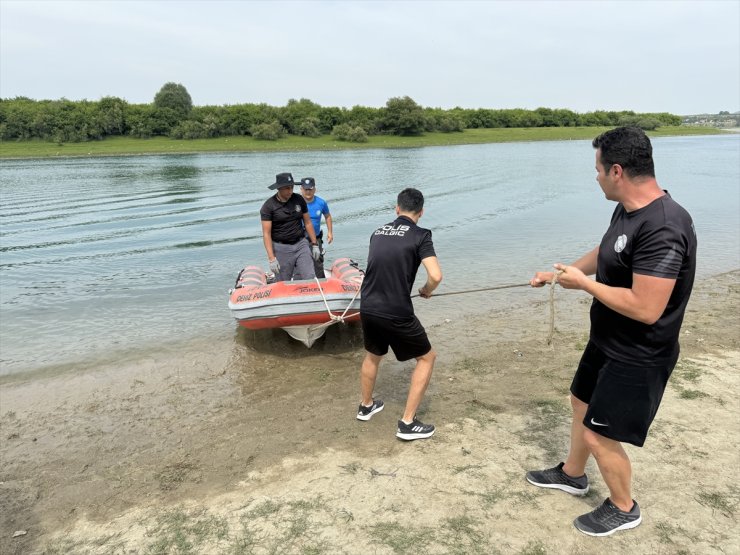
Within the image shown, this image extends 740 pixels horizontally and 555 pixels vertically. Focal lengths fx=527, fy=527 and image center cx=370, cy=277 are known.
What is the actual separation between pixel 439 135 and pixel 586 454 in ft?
260

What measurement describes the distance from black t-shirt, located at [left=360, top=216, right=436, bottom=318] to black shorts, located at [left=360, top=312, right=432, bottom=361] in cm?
6

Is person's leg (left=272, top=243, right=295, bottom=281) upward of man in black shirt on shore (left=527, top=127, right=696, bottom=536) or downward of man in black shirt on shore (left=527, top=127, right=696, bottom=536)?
downward

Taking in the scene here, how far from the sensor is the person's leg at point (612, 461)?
300 cm

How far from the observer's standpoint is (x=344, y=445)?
4398mm

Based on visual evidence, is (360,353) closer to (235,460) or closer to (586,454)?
(235,460)

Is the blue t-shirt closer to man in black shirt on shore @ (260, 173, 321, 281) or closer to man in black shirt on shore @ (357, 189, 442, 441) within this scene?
man in black shirt on shore @ (260, 173, 321, 281)

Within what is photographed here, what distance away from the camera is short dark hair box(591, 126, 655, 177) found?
2600 millimetres

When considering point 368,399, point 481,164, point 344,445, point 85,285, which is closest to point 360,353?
point 368,399

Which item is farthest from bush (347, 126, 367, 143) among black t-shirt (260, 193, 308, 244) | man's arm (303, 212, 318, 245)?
black t-shirt (260, 193, 308, 244)

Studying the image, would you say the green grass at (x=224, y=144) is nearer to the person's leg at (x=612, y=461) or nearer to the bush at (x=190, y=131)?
the bush at (x=190, y=131)

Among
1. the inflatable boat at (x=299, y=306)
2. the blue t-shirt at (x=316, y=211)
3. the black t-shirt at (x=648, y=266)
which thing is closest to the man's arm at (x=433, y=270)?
the black t-shirt at (x=648, y=266)

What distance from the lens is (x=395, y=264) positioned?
411cm

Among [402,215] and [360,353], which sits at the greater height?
[402,215]

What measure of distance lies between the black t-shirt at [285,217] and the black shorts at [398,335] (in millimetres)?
3285
